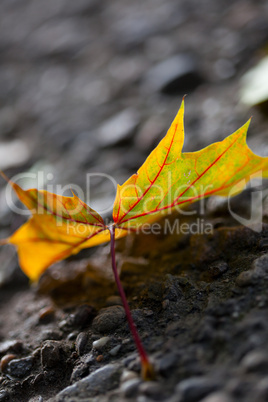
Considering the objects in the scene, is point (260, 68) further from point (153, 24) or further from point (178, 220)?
point (153, 24)

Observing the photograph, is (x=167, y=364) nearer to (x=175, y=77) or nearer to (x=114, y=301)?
(x=114, y=301)

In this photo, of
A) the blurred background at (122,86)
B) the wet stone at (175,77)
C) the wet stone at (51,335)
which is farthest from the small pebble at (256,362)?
the wet stone at (175,77)

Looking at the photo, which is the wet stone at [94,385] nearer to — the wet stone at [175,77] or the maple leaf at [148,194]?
the maple leaf at [148,194]

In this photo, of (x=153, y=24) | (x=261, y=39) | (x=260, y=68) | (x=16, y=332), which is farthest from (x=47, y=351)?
(x=153, y=24)

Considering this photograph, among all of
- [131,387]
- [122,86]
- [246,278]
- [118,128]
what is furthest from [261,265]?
[122,86]

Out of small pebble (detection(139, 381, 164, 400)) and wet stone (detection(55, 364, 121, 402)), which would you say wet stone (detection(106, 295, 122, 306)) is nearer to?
wet stone (detection(55, 364, 121, 402))

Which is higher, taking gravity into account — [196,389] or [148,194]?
[148,194]

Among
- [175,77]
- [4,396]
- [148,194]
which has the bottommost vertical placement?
[4,396]
